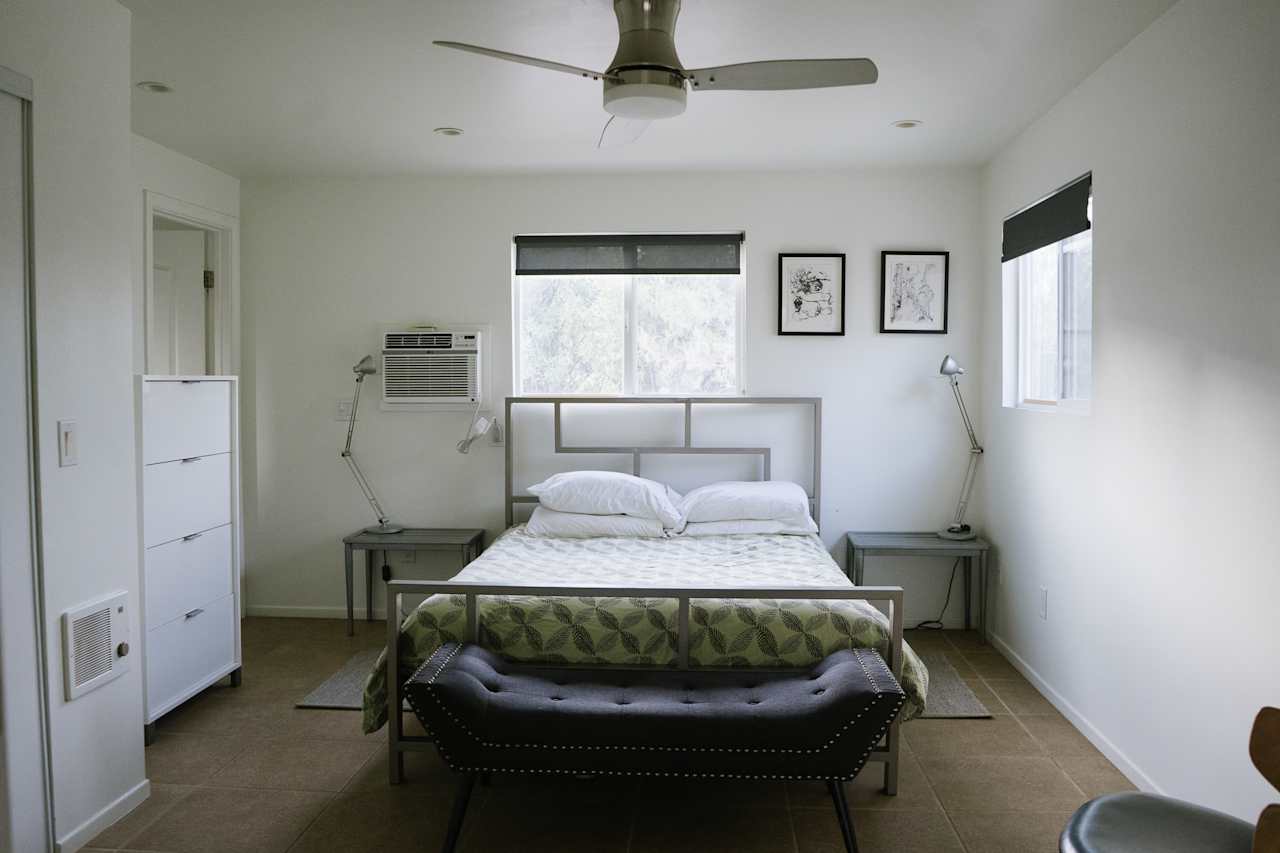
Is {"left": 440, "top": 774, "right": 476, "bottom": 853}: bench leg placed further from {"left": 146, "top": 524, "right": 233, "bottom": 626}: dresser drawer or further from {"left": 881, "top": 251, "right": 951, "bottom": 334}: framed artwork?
{"left": 881, "top": 251, "right": 951, "bottom": 334}: framed artwork

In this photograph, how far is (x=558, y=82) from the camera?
3.32m

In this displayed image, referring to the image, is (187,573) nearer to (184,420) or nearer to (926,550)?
(184,420)

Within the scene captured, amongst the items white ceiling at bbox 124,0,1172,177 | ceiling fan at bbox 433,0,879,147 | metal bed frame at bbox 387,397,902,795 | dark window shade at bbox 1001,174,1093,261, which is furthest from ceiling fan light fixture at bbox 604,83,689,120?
dark window shade at bbox 1001,174,1093,261

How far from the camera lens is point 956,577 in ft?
15.5

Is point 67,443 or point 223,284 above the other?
point 223,284

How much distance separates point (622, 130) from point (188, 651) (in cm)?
253

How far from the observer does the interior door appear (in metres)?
2.27

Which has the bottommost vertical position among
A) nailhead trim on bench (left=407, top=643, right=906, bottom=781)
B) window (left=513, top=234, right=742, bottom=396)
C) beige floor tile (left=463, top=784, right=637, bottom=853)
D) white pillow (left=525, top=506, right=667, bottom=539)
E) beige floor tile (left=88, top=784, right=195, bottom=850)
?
beige floor tile (left=88, top=784, right=195, bottom=850)

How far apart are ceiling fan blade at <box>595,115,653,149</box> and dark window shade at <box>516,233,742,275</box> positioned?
6.05ft

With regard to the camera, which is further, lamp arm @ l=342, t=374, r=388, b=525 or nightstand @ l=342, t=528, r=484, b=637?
lamp arm @ l=342, t=374, r=388, b=525

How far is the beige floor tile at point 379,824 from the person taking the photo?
256cm

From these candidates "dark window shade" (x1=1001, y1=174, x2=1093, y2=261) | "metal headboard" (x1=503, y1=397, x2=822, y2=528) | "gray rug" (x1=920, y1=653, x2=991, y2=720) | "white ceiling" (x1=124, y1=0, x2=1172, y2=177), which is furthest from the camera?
"metal headboard" (x1=503, y1=397, x2=822, y2=528)

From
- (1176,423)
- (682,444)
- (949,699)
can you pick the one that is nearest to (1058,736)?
(949,699)

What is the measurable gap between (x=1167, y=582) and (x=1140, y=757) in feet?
2.01
